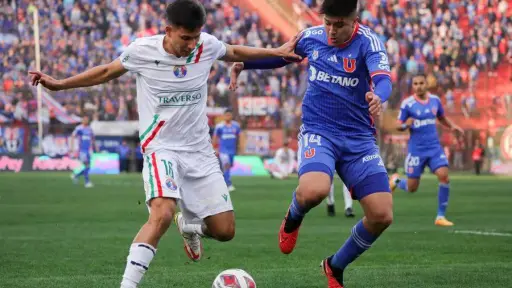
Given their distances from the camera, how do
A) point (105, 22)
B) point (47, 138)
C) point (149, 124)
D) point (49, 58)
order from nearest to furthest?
1. point (149, 124)
2. point (47, 138)
3. point (49, 58)
4. point (105, 22)

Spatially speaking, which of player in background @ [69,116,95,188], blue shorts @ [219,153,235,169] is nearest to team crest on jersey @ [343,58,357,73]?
blue shorts @ [219,153,235,169]

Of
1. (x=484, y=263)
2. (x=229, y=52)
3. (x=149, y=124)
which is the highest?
(x=229, y=52)

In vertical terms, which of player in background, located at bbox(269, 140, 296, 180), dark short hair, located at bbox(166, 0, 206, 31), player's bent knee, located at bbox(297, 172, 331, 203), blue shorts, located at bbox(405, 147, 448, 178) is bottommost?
player in background, located at bbox(269, 140, 296, 180)

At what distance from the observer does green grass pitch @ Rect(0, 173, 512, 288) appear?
29.6 ft

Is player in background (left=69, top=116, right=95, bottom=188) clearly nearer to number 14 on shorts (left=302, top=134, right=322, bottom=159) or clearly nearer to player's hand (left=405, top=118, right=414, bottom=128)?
player's hand (left=405, top=118, right=414, bottom=128)

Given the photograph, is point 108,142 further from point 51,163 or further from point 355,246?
point 355,246

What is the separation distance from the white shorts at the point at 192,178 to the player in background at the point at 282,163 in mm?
27677

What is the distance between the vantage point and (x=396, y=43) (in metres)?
42.0

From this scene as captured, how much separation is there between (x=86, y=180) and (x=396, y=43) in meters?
18.1

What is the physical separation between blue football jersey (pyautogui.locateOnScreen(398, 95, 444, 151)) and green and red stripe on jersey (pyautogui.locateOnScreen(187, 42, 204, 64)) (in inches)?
355

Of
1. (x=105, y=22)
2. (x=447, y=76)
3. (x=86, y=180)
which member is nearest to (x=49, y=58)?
(x=105, y=22)

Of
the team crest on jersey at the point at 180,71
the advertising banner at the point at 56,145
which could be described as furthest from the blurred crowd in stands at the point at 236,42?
the team crest on jersey at the point at 180,71

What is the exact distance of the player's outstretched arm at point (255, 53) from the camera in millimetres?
8234

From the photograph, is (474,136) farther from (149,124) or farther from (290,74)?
(149,124)
